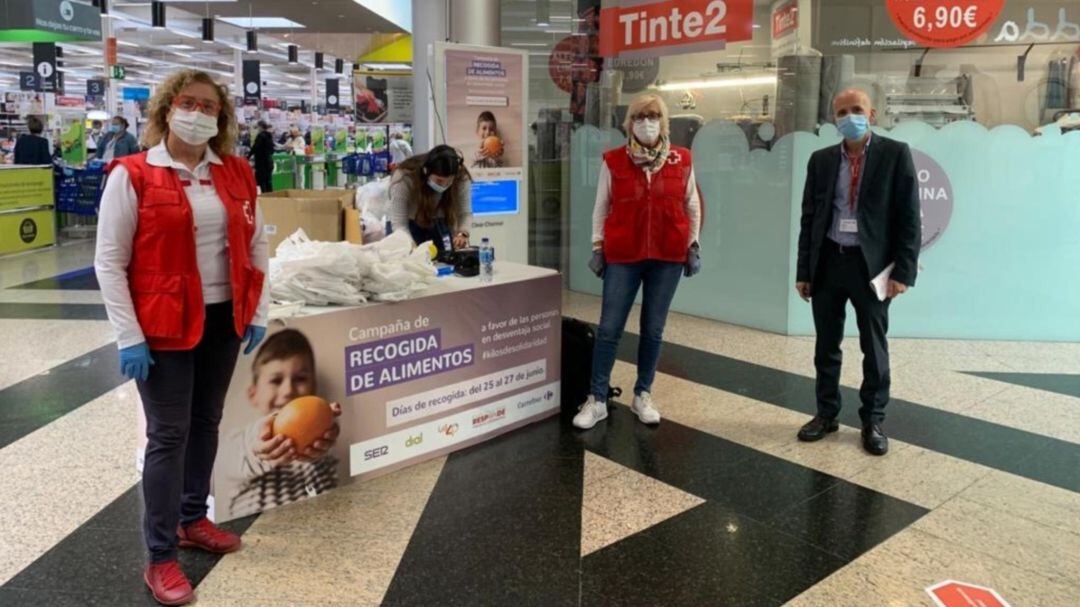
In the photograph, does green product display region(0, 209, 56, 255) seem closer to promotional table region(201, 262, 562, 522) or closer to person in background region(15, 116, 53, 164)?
person in background region(15, 116, 53, 164)

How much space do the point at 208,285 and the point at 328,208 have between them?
1852 millimetres

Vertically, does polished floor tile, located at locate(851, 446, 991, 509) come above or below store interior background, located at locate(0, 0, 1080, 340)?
below

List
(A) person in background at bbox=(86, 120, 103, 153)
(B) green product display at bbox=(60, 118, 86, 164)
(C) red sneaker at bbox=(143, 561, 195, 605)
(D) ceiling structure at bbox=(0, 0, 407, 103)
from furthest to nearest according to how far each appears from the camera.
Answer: (A) person in background at bbox=(86, 120, 103, 153) < (D) ceiling structure at bbox=(0, 0, 407, 103) < (B) green product display at bbox=(60, 118, 86, 164) < (C) red sneaker at bbox=(143, 561, 195, 605)

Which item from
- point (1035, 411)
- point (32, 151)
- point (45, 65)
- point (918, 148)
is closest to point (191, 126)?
point (1035, 411)

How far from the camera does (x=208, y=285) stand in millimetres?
2287

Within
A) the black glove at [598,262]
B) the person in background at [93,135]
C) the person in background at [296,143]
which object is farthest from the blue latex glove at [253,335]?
the person in background at [296,143]

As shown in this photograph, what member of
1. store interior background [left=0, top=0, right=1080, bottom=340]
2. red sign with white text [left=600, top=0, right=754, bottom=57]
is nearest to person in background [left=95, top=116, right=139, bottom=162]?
red sign with white text [left=600, top=0, right=754, bottom=57]

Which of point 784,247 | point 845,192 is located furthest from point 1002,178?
point 845,192

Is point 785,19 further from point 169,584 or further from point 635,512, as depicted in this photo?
point 169,584

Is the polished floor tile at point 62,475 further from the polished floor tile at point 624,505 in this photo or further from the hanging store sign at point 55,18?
the hanging store sign at point 55,18

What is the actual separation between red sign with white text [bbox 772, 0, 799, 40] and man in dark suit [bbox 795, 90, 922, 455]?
7.47 ft

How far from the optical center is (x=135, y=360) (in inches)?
82.7

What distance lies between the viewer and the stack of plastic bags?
9.92 ft

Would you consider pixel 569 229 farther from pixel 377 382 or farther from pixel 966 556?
pixel 966 556
